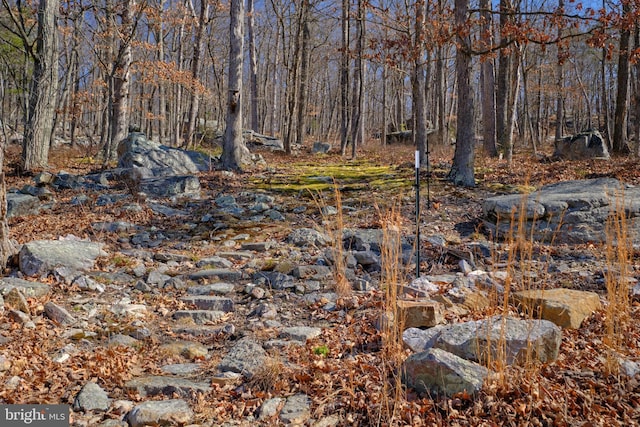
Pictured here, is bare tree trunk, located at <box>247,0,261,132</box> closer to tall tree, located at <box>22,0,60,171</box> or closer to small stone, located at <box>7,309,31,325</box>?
tall tree, located at <box>22,0,60,171</box>

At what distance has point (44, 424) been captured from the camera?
2.33m

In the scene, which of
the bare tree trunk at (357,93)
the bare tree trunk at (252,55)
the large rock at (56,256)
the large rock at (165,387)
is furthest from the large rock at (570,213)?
the bare tree trunk at (252,55)

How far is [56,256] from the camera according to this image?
457 centimetres

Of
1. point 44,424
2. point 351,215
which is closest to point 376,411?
point 44,424

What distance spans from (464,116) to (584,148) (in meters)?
5.66

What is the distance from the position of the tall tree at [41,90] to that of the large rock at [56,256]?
6.09 metres

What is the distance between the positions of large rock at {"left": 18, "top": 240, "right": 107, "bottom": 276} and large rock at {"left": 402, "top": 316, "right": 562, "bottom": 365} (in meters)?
3.56

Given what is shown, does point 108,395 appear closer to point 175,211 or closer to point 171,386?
point 171,386

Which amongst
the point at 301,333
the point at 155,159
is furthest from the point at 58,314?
the point at 155,159

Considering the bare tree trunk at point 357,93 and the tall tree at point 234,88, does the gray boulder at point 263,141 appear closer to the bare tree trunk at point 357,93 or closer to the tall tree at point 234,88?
the bare tree trunk at point 357,93

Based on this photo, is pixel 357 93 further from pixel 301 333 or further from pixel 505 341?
pixel 505 341

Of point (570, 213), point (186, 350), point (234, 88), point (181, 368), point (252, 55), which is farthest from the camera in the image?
point (252, 55)

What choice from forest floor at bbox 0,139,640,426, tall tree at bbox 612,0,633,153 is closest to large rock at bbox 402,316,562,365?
forest floor at bbox 0,139,640,426

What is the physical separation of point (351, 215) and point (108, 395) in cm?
512
